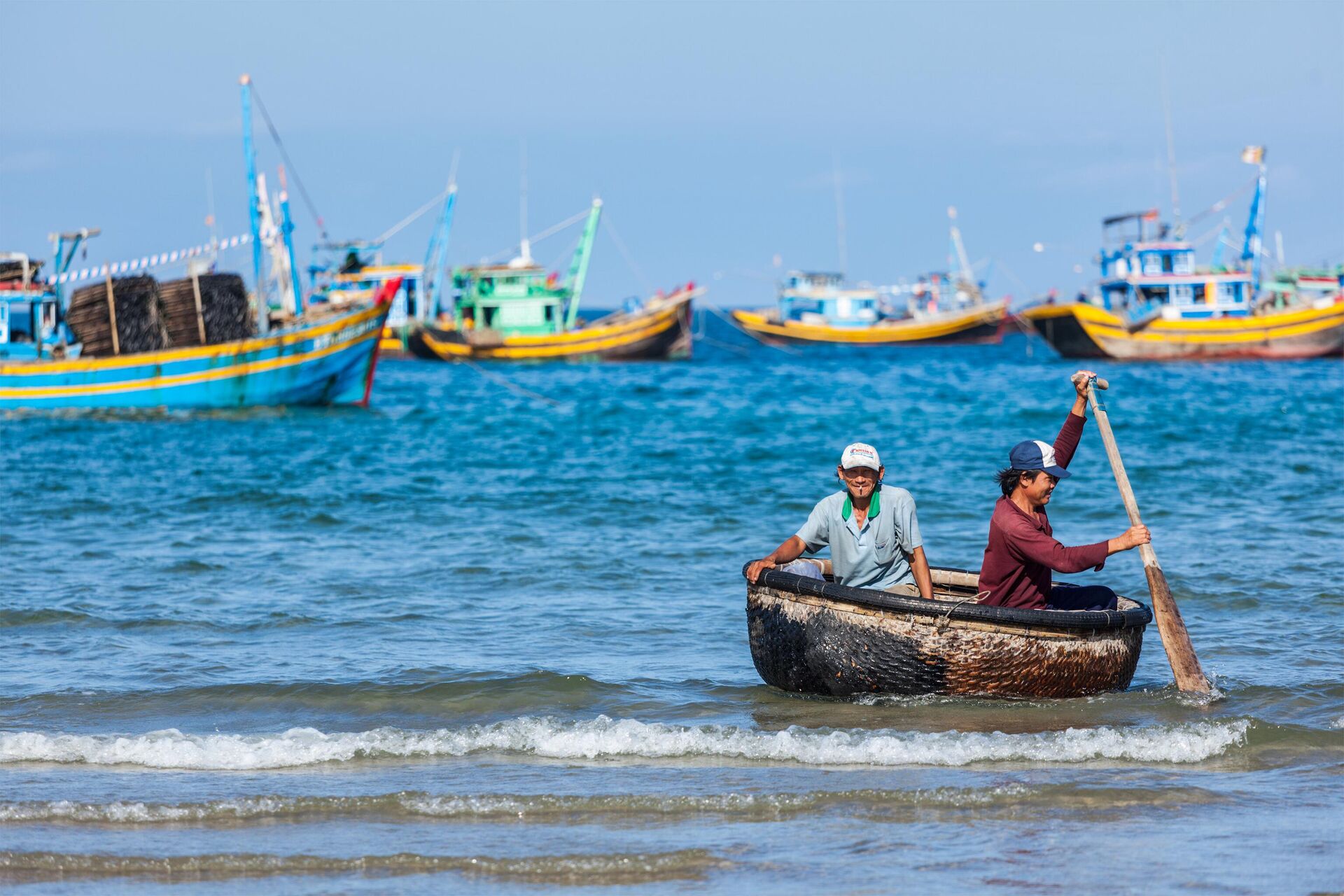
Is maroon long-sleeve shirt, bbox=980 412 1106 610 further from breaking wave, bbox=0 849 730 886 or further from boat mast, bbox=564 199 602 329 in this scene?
boat mast, bbox=564 199 602 329

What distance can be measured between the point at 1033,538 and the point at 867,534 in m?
0.91

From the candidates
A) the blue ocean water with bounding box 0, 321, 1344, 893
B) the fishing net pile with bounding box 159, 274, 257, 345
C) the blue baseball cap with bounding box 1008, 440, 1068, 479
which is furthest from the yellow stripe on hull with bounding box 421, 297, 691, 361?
the blue baseball cap with bounding box 1008, 440, 1068, 479

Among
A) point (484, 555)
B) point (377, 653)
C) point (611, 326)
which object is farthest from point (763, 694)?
point (611, 326)

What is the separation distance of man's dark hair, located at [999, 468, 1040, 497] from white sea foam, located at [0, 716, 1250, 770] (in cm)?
128

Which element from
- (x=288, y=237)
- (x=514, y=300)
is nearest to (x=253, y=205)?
(x=288, y=237)

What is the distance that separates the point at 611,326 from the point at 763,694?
49.5m

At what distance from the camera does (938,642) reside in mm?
7711

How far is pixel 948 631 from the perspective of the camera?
25.2 feet

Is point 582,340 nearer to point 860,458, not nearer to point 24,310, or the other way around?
point 24,310

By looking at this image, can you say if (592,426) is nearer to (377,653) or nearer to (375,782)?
(377,653)

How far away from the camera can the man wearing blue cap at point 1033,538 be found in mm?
7305

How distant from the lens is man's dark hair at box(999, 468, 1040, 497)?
296 inches

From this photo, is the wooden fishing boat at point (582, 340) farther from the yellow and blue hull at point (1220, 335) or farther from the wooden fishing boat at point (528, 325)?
the yellow and blue hull at point (1220, 335)

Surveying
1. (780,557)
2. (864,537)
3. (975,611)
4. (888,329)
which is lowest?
(888,329)
